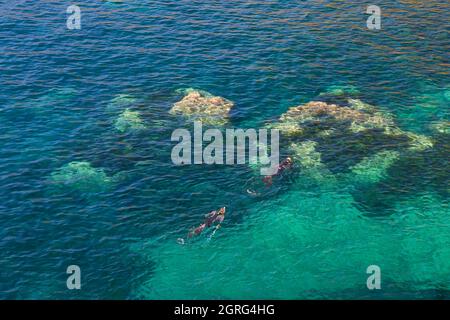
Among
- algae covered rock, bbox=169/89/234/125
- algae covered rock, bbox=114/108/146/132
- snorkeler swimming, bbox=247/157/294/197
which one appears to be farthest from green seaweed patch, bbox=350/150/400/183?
algae covered rock, bbox=114/108/146/132

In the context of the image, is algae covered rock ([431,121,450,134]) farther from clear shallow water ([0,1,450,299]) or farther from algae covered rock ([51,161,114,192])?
algae covered rock ([51,161,114,192])

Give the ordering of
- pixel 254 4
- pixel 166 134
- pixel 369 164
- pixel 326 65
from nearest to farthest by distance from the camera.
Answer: pixel 369 164 → pixel 166 134 → pixel 326 65 → pixel 254 4

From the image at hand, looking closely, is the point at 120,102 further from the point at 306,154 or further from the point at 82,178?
the point at 306,154

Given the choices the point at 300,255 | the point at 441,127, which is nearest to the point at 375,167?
the point at 441,127

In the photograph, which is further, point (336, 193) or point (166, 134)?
point (166, 134)

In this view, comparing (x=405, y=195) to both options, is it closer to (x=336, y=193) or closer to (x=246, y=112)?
(x=336, y=193)

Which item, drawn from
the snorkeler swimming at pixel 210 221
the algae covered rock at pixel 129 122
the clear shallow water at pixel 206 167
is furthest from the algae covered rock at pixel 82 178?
the snorkeler swimming at pixel 210 221

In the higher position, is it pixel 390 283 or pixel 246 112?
pixel 246 112
